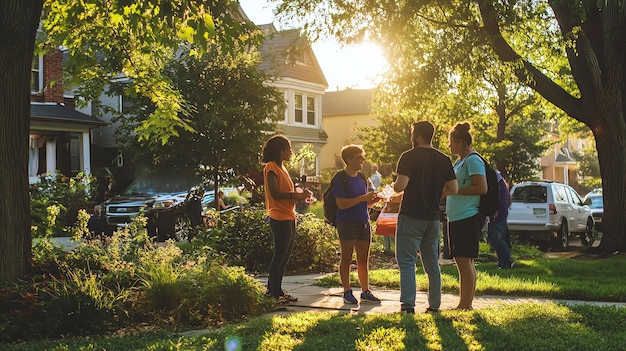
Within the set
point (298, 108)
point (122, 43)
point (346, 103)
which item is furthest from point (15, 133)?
point (346, 103)

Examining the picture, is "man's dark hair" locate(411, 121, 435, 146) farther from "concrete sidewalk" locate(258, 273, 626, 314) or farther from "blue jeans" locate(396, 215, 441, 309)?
"concrete sidewalk" locate(258, 273, 626, 314)

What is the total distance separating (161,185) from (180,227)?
193 centimetres

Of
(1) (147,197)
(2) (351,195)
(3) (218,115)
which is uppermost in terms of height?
(3) (218,115)

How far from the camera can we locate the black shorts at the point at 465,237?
665 cm

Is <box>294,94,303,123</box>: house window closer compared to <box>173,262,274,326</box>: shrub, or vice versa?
<box>173,262,274,326</box>: shrub

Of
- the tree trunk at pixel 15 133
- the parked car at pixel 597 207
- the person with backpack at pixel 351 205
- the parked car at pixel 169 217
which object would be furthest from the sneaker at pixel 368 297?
the parked car at pixel 597 207

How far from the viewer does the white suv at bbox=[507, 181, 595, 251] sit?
16547 mm

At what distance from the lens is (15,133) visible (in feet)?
24.1

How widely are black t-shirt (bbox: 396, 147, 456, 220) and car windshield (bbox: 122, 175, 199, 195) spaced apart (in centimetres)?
1213

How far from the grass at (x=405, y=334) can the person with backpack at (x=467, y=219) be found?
1.21 ft

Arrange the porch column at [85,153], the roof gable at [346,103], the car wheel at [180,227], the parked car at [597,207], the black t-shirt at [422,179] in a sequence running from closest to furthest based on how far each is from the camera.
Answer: the black t-shirt at [422,179] → the car wheel at [180,227] → the parked car at [597,207] → the porch column at [85,153] → the roof gable at [346,103]

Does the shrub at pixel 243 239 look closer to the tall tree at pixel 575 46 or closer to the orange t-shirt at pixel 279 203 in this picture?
the orange t-shirt at pixel 279 203

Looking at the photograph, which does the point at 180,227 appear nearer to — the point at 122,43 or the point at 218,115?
the point at 218,115

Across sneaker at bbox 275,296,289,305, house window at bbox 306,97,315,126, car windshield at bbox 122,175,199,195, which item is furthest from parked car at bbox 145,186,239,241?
house window at bbox 306,97,315,126
